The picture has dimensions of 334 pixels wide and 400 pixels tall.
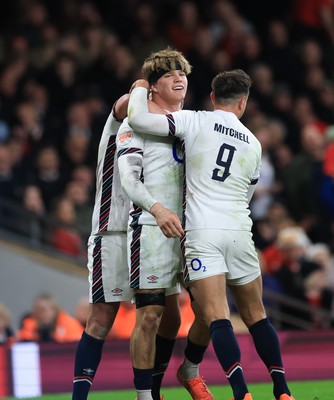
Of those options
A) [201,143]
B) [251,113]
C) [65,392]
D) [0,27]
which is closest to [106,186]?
[201,143]

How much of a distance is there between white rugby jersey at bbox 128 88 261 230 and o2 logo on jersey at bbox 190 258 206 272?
0.69 ft

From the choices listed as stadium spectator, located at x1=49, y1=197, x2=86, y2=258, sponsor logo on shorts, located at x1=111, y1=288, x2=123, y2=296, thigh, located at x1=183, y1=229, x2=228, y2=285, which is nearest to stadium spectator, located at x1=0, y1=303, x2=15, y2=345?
stadium spectator, located at x1=49, y1=197, x2=86, y2=258

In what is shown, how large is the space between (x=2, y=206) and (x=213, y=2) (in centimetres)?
544

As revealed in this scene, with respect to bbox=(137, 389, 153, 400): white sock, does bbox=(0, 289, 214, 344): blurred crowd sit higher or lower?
higher

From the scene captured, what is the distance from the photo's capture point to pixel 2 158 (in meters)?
13.0

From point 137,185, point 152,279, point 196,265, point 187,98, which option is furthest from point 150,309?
point 187,98

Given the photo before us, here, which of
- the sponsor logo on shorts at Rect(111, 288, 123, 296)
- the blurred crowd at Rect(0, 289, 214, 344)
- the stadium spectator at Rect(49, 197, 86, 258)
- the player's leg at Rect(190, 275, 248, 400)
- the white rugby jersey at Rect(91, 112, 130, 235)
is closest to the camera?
the player's leg at Rect(190, 275, 248, 400)

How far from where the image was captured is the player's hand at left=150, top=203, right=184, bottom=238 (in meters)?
6.89

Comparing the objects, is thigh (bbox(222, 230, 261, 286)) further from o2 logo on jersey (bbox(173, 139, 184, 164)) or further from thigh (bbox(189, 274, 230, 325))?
o2 logo on jersey (bbox(173, 139, 184, 164))

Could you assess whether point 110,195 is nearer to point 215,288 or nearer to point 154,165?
point 154,165

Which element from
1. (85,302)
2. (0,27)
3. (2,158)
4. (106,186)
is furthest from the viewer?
(0,27)

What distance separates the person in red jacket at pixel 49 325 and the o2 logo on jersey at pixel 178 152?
14.1 ft

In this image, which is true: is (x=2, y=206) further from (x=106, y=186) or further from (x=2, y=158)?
(x=106, y=186)

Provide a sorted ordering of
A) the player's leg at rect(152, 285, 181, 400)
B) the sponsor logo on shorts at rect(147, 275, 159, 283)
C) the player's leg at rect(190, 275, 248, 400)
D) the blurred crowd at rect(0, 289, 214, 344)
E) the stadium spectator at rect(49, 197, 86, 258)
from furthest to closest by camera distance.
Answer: the stadium spectator at rect(49, 197, 86, 258) < the blurred crowd at rect(0, 289, 214, 344) < the player's leg at rect(152, 285, 181, 400) < the sponsor logo on shorts at rect(147, 275, 159, 283) < the player's leg at rect(190, 275, 248, 400)
